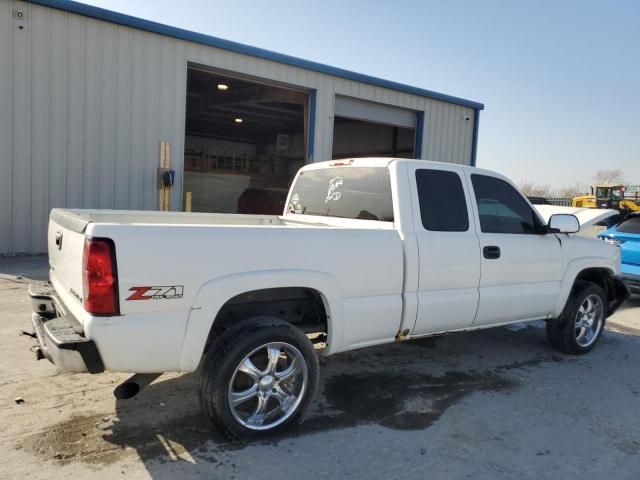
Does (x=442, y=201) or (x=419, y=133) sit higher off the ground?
(x=419, y=133)

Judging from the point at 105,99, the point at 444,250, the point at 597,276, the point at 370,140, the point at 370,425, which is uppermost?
the point at 370,140

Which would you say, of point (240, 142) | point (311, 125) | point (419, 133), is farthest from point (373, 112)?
point (240, 142)

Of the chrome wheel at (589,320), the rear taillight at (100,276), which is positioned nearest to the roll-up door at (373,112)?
the chrome wheel at (589,320)

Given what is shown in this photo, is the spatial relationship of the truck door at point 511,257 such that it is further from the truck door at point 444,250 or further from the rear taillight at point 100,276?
the rear taillight at point 100,276

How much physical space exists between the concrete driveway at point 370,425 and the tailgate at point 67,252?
90 cm

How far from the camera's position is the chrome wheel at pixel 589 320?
5535mm

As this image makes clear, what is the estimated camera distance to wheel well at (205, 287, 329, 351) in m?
3.48

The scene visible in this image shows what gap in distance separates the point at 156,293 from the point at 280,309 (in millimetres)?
1074

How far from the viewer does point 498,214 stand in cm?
471

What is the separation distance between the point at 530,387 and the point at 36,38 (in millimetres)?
9830

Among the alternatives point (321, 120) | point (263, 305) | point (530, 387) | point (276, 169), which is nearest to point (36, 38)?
point (321, 120)

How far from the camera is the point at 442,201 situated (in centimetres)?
428

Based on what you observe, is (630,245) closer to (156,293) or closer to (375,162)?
(375,162)

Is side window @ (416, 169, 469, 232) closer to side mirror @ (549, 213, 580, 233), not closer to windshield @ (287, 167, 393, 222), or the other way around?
windshield @ (287, 167, 393, 222)
